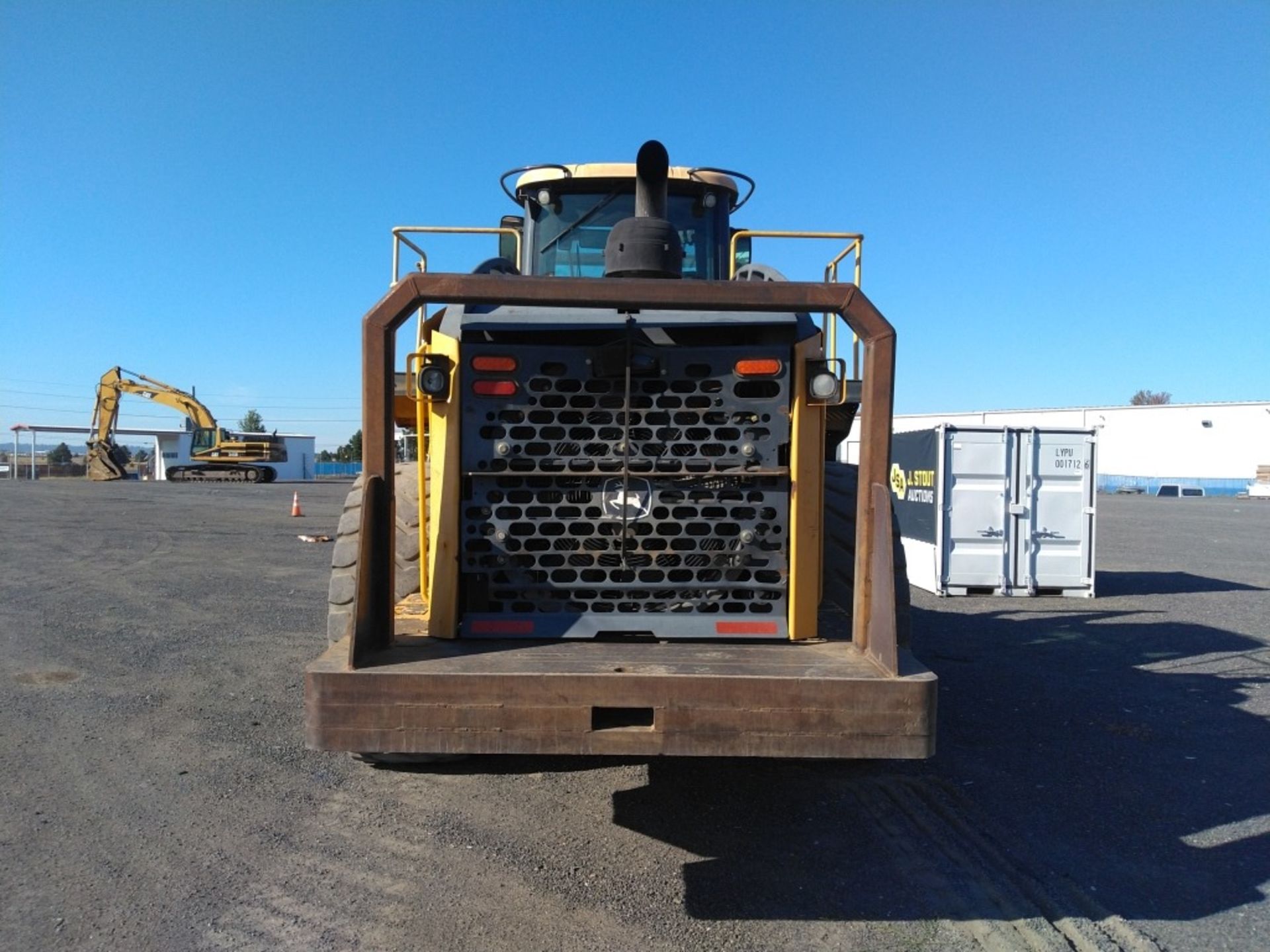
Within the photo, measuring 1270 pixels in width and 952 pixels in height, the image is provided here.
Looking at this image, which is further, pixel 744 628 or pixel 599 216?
pixel 599 216

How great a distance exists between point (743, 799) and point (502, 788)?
121cm

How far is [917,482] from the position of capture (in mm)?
12984

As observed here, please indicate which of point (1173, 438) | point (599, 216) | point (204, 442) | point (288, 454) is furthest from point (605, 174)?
point (1173, 438)

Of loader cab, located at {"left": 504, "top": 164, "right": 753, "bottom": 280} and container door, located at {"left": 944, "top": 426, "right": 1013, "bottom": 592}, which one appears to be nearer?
loader cab, located at {"left": 504, "top": 164, "right": 753, "bottom": 280}

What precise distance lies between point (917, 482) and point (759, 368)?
9877 millimetres

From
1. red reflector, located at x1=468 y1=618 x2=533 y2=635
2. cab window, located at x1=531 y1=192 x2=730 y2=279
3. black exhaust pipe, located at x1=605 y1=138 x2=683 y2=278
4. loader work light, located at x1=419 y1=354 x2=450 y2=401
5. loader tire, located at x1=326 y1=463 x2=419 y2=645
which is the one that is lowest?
red reflector, located at x1=468 y1=618 x2=533 y2=635

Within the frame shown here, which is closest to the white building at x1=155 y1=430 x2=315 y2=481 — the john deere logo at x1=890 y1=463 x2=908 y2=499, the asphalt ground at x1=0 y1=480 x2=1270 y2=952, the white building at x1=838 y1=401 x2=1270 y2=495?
the white building at x1=838 y1=401 x2=1270 y2=495

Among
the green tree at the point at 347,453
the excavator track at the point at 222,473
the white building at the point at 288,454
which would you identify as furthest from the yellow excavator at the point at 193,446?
the green tree at the point at 347,453

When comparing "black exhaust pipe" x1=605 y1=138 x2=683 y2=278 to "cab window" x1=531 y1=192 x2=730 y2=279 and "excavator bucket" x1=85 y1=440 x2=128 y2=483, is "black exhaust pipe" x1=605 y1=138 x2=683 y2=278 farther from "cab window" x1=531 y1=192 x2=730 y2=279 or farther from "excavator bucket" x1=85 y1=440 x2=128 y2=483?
"excavator bucket" x1=85 y1=440 x2=128 y2=483

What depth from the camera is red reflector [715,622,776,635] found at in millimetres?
3754

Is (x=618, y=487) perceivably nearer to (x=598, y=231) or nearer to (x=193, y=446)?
(x=598, y=231)

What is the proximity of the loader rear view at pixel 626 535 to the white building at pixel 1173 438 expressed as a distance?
5514 centimetres

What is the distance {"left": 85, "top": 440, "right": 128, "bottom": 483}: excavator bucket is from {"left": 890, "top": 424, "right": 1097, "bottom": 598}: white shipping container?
43991 mm

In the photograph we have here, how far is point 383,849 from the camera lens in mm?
3924
